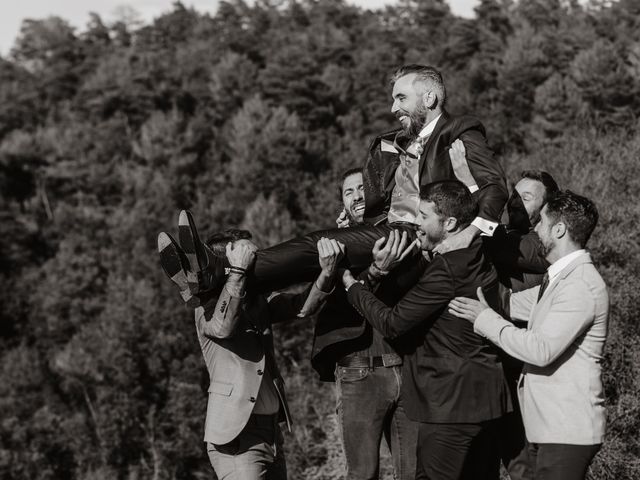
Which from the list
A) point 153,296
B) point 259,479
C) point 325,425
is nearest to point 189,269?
point 259,479

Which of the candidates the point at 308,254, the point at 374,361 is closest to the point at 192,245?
the point at 308,254

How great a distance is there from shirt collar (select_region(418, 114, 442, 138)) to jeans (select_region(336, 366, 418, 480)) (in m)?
1.27

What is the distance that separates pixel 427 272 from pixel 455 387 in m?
0.54

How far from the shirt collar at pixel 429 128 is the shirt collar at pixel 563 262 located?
114 cm

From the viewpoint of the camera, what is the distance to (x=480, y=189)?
4262 mm

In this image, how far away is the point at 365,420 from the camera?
4383mm

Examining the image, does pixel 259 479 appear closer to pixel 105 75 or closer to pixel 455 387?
pixel 455 387

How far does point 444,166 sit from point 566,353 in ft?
4.09

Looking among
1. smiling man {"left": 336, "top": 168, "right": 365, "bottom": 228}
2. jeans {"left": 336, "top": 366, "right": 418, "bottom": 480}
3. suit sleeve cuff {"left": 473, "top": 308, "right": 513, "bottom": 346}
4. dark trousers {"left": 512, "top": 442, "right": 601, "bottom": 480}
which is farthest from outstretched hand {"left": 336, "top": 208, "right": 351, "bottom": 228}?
dark trousers {"left": 512, "top": 442, "right": 601, "bottom": 480}

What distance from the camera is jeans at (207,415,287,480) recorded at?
177 inches

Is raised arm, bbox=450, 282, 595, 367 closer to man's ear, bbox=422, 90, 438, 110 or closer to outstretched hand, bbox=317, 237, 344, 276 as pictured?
outstretched hand, bbox=317, 237, 344, 276

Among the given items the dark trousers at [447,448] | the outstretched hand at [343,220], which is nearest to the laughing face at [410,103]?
the outstretched hand at [343,220]

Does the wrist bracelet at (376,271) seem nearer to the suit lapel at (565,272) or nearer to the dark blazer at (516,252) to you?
the dark blazer at (516,252)

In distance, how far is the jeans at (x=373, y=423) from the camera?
438 cm
